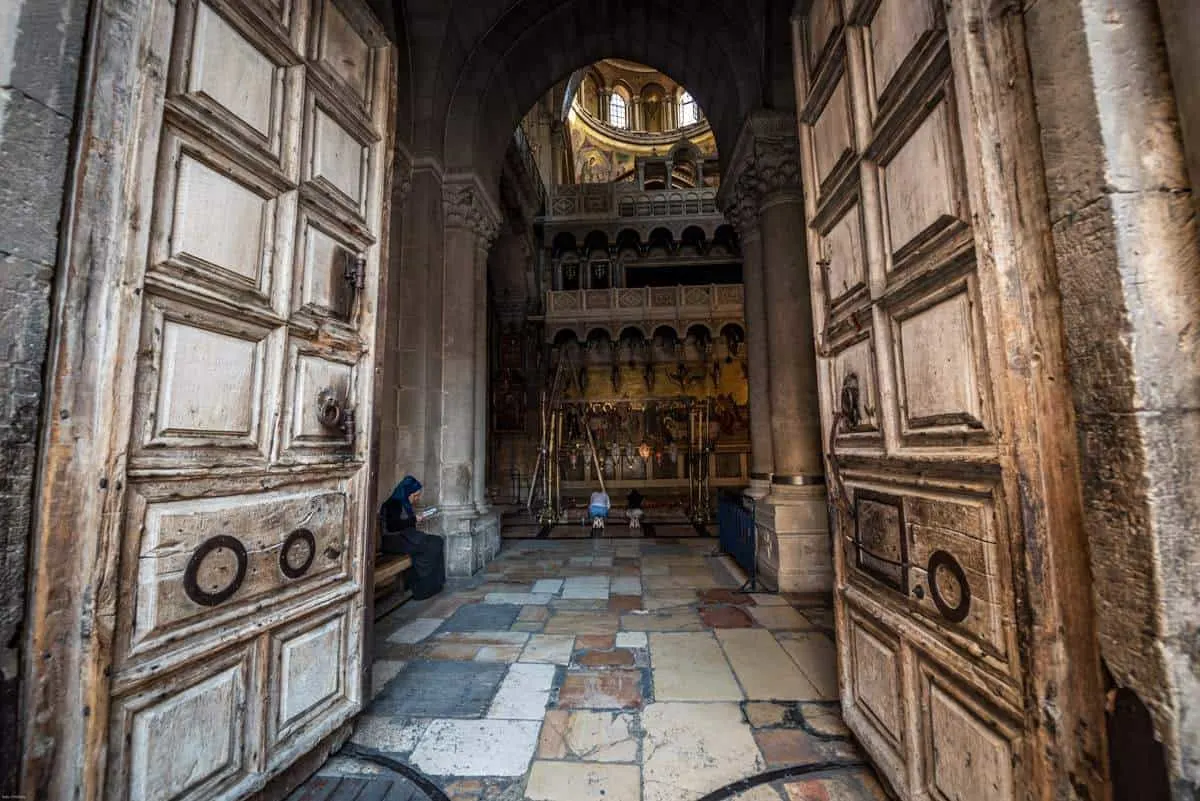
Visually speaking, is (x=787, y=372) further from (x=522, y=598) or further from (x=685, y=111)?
(x=685, y=111)

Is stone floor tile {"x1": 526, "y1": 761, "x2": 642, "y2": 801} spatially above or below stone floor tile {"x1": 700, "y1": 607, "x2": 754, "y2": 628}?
above

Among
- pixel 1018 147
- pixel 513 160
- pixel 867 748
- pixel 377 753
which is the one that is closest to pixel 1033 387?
pixel 1018 147

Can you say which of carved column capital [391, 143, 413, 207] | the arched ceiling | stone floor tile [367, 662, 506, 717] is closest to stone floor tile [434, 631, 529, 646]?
stone floor tile [367, 662, 506, 717]

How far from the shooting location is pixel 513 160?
12.2m

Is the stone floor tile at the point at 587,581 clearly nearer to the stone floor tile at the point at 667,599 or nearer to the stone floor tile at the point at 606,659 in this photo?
the stone floor tile at the point at 667,599

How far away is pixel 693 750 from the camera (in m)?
2.23

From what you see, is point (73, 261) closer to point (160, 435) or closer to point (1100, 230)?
point (160, 435)

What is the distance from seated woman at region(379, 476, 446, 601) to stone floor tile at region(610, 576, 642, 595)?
179cm

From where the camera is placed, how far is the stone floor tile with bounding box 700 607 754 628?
3.93 metres

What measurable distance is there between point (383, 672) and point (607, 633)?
1557 millimetres

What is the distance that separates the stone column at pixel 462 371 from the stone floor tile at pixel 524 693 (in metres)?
2.83

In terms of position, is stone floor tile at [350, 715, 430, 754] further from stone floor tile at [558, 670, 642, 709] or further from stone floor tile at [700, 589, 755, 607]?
stone floor tile at [700, 589, 755, 607]

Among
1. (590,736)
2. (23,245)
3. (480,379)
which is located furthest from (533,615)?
(23,245)

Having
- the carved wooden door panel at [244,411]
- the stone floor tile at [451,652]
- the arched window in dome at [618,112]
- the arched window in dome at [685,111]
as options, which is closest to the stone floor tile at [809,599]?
the stone floor tile at [451,652]
